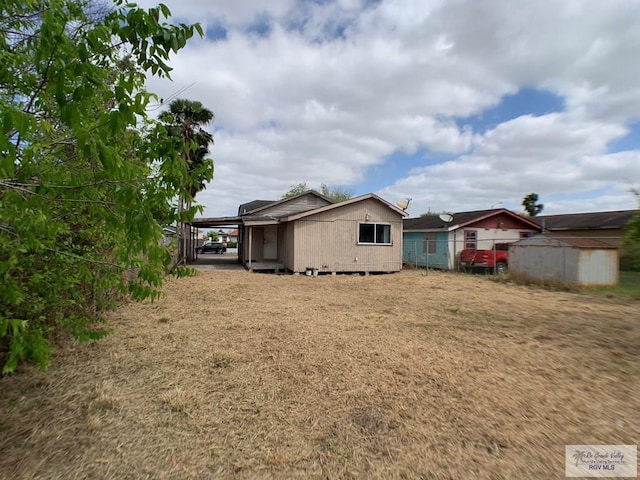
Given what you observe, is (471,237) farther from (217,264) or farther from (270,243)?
(217,264)

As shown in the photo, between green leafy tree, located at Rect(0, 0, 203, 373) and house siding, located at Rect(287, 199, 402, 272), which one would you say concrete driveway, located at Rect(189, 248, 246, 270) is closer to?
house siding, located at Rect(287, 199, 402, 272)

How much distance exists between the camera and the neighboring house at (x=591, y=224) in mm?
21739

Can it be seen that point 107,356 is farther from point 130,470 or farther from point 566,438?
point 566,438

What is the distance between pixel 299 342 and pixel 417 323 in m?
2.47

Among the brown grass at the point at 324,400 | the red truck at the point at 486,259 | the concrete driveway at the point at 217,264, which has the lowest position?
the brown grass at the point at 324,400

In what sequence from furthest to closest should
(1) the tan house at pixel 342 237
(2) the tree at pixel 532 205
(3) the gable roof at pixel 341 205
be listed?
(2) the tree at pixel 532 205 → (1) the tan house at pixel 342 237 → (3) the gable roof at pixel 341 205

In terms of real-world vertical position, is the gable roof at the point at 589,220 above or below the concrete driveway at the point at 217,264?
above

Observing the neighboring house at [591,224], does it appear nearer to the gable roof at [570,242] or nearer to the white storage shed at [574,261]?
the gable roof at [570,242]

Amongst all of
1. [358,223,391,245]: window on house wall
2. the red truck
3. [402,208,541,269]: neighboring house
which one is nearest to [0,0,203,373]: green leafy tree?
[358,223,391,245]: window on house wall

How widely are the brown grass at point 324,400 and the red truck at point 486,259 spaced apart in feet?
35.9

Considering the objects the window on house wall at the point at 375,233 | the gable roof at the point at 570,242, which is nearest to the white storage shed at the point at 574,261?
the gable roof at the point at 570,242

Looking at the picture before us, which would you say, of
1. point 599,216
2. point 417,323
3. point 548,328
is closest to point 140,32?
point 417,323

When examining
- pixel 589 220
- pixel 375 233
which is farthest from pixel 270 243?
pixel 589 220

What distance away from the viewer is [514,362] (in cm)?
455
